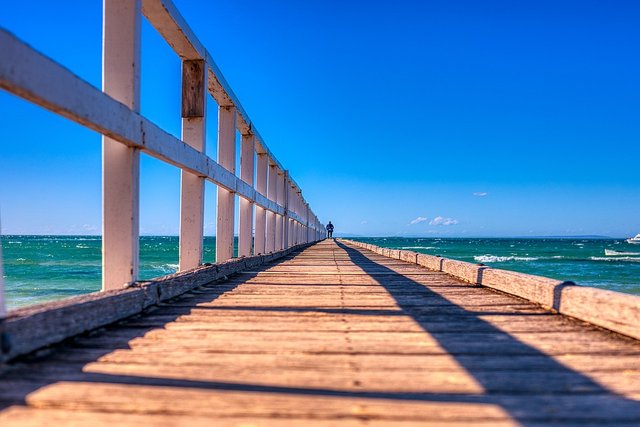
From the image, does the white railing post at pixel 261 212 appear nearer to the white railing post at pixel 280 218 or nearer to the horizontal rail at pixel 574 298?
the white railing post at pixel 280 218

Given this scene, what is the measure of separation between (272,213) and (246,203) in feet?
10.9

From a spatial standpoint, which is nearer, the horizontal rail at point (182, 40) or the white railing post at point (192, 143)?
the horizontal rail at point (182, 40)

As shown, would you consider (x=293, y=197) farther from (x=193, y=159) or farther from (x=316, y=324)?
(x=316, y=324)

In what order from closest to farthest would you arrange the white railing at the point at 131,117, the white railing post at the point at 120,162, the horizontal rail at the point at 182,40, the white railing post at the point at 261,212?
the white railing at the point at 131,117 → the white railing post at the point at 120,162 → the horizontal rail at the point at 182,40 → the white railing post at the point at 261,212

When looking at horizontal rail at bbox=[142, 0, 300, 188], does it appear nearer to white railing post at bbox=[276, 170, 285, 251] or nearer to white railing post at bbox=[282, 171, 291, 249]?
white railing post at bbox=[276, 170, 285, 251]

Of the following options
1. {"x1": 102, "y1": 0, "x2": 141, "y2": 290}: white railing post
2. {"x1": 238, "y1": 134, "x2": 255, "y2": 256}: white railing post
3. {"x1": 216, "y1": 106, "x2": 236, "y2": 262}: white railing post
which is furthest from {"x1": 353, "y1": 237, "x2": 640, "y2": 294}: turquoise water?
{"x1": 102, "y1": 0, "x2": 141, "y2": 290}: white railing post

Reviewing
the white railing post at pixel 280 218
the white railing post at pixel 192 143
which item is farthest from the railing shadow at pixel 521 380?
the white railing post at pixel 280 218

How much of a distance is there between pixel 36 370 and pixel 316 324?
1.53m

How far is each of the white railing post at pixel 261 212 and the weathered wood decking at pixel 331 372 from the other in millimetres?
6685

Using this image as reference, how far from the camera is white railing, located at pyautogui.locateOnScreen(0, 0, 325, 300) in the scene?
2.30 m

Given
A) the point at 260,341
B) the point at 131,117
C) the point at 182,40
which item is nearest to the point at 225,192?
the point at 182,40

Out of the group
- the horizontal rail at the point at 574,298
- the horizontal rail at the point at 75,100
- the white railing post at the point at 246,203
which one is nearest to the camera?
the horizontal rail at the point at 75,100

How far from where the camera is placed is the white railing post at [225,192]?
6.86 m

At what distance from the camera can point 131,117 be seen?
3.33 m
